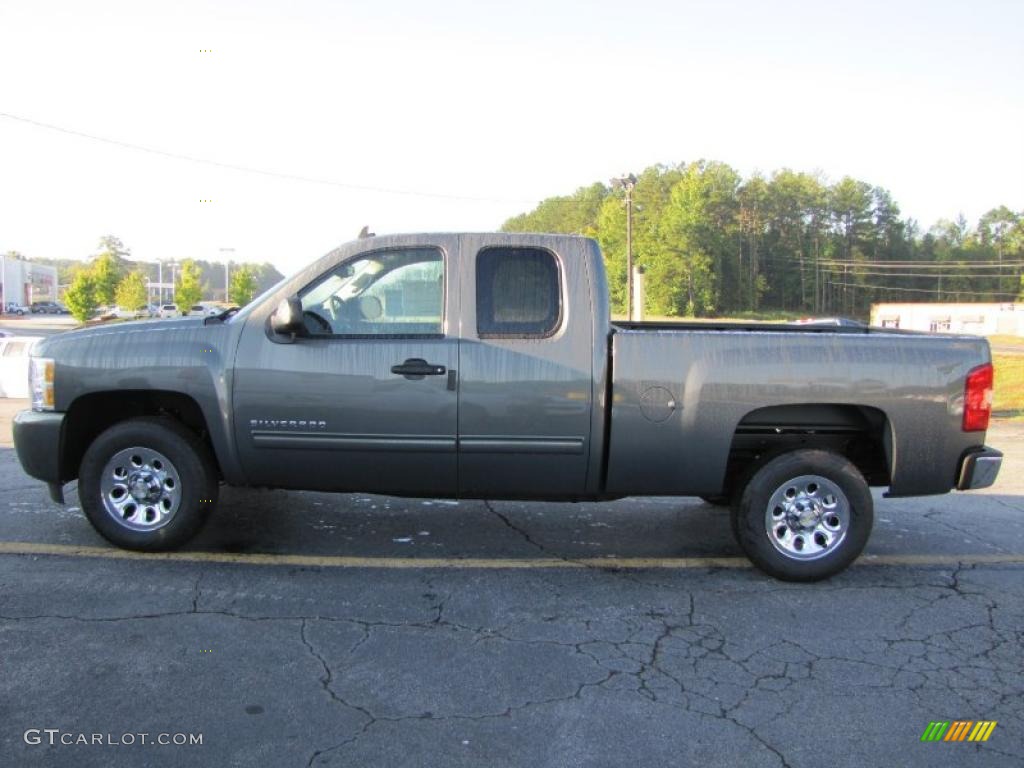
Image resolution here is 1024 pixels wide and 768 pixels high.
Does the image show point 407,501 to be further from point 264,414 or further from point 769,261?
point 769,261

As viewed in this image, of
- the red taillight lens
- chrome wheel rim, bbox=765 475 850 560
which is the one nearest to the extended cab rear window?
chrome wheel rim, bbox=765 475 850 560

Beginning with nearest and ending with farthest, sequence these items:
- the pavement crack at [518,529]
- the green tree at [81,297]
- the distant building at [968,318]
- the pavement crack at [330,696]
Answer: the pavement crack at [330,696]
the pavement crack at [518,529]
the green tree at [81,297]
the distant building at [968,318]

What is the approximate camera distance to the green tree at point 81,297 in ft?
178

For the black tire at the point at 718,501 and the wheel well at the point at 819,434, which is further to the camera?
the black tire at the point at 718,501

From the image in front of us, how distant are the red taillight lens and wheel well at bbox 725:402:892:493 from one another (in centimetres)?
43

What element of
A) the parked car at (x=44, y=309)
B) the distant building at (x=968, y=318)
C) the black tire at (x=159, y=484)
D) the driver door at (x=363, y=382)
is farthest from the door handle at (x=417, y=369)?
the parked car at (x=44, y=309)

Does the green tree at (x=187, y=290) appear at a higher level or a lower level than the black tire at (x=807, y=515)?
higher

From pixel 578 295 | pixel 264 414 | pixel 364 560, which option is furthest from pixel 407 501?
pixel 578 295

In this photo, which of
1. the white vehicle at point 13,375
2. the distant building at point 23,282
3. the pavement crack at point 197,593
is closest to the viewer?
the pavement crack at point 197,593

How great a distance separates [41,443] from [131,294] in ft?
223

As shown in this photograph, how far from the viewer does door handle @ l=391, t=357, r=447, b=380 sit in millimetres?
4566

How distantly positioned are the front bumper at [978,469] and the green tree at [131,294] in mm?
70246

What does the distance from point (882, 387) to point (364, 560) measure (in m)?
3.15

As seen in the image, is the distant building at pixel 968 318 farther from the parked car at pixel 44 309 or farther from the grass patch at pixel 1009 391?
the parked car at pixel 44 309
